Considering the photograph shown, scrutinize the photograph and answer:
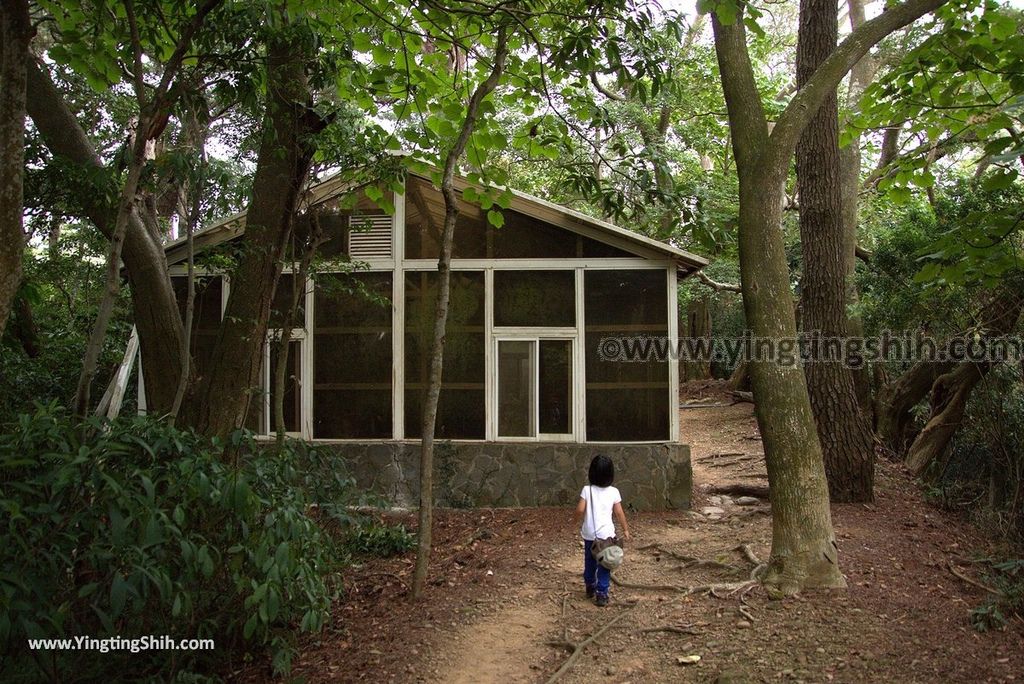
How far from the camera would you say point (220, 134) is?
16.8m

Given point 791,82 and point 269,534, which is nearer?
point 269,534

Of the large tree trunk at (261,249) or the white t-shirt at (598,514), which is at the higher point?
the large tree trunk at (261,249)

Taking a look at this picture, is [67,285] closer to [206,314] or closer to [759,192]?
[206,314]

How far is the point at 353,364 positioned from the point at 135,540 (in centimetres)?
666

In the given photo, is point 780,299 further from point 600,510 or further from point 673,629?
point 673,629

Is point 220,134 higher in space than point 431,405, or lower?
higher

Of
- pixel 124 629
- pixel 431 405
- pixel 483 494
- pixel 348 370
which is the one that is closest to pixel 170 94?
pixel 431 405

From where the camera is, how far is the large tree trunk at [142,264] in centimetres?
613

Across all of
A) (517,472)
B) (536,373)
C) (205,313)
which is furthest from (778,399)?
(205,313)

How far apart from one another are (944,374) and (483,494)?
22.3 ft

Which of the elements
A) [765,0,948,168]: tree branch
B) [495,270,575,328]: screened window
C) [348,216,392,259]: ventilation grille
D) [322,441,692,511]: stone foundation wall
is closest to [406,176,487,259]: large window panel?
[348,216,392,259]: ventilation grille

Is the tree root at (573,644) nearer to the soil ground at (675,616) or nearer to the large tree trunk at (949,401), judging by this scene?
the soil ground at (675,616)

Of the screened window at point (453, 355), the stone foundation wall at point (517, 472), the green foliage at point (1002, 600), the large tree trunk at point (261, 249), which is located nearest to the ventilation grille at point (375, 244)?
the screened window at point (453, 355)

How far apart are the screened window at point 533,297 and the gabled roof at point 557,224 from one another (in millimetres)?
688
